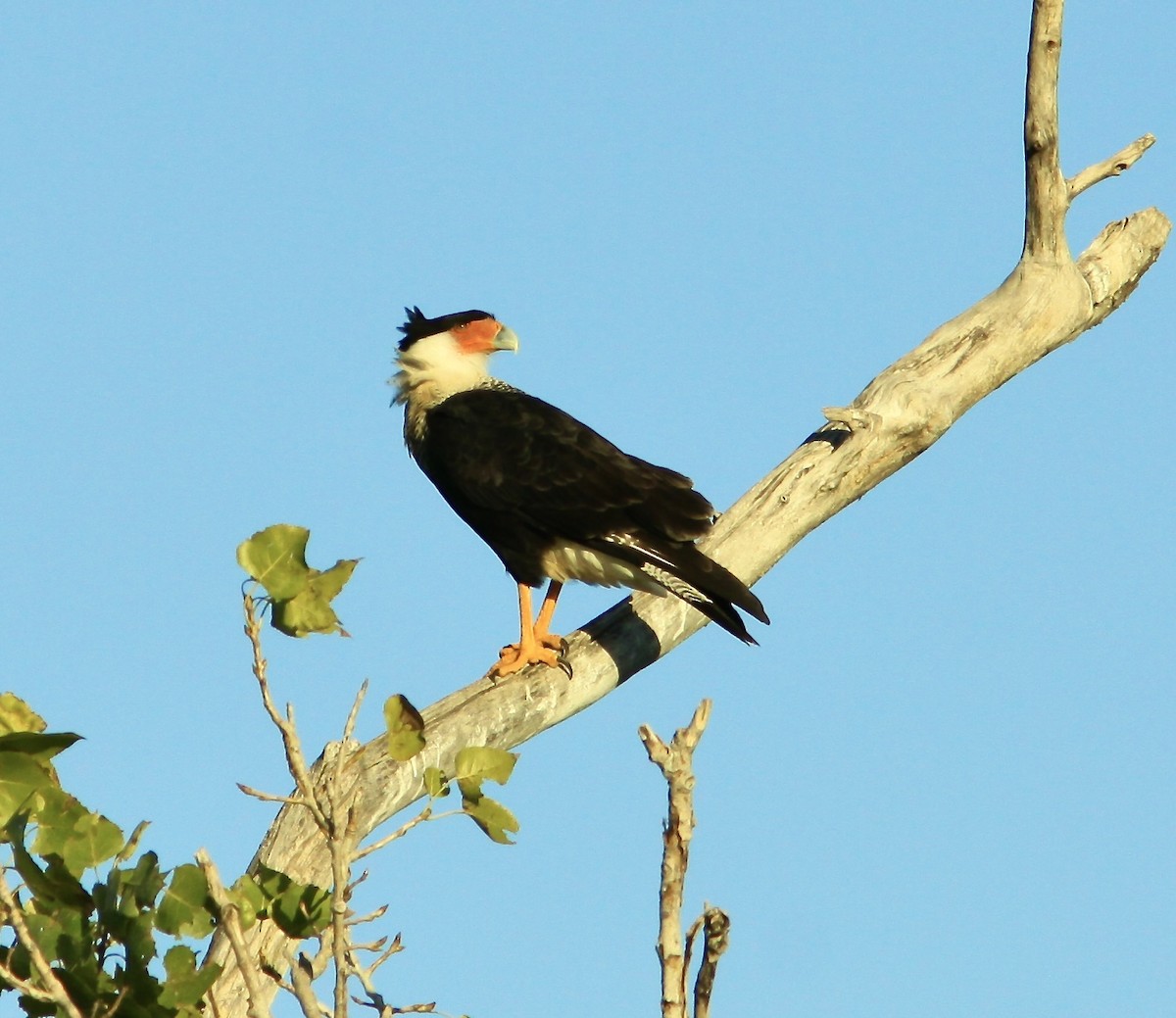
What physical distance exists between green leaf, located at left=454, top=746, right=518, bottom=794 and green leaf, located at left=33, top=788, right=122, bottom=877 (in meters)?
0.58

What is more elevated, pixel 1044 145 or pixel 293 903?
pixel 1044 145

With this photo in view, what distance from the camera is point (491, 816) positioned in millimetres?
2713

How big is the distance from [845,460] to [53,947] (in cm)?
478

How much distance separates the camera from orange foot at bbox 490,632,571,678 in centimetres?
617

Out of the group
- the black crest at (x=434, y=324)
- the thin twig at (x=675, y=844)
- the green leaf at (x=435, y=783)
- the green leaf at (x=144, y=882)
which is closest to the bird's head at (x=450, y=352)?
the black crest at (x=434, y=324)

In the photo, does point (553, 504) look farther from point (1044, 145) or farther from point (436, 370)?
point (1044, 145)

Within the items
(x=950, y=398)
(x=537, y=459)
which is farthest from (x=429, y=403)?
(x=950, y=398)

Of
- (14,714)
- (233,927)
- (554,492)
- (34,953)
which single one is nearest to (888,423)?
(554,492)

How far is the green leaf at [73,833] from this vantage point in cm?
244

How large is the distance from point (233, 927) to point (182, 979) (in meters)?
0.29

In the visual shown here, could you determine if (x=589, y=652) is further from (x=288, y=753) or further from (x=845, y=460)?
(x=288, y=753)

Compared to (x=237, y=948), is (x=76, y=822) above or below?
above

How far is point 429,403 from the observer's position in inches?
290

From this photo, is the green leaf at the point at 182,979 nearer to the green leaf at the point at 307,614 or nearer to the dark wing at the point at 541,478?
the green leaf at the point at 307,614
